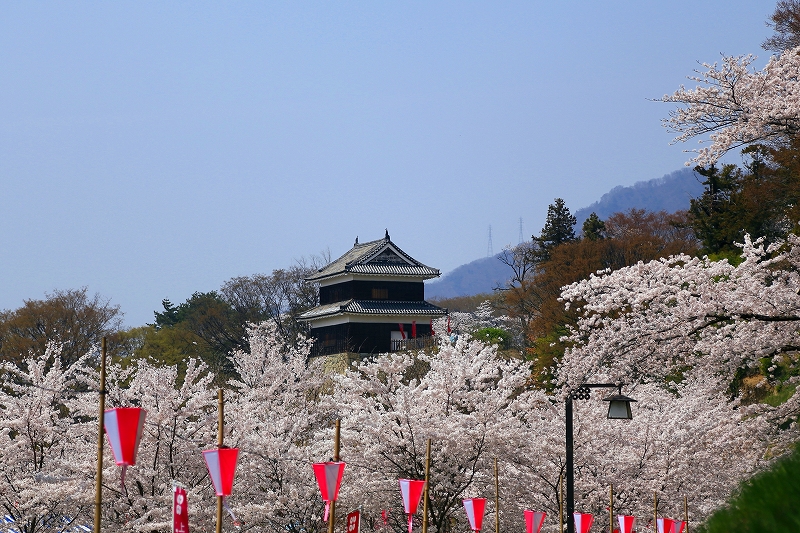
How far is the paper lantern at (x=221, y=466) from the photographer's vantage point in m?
9.97

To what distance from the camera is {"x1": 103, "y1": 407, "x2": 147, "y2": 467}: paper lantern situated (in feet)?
29.4

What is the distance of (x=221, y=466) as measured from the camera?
1002 centimetres

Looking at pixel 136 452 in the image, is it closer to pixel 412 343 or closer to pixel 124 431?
pixel 124 431

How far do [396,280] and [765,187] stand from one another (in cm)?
2259

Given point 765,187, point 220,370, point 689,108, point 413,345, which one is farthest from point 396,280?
point 689,108

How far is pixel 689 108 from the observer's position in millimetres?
12383

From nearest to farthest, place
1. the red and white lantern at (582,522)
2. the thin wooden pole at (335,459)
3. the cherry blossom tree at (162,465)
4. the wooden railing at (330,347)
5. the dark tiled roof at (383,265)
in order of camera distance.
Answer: the thin wooden pole at (335,459)
the red and white lantern at (582,522)
the cherry blossom tree at (162,465)
the wooden railing at (330,347)
the dark tiled roof at (383,265)

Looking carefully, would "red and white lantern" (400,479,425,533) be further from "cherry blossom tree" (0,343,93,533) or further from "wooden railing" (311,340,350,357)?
"wooden railing" (311,340,350,357)

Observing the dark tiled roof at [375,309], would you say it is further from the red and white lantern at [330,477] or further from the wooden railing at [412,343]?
the red and white lantern at [330,477]

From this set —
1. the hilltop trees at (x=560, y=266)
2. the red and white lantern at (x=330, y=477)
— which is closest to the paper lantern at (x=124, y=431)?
the red and white lantern at (x=330, y=477)

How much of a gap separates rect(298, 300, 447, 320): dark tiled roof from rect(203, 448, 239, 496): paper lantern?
3654 centimetres

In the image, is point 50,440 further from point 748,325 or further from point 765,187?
point 765,187

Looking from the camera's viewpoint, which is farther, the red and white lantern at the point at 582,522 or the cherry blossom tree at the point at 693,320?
the red and white lantern at the point at 582,522

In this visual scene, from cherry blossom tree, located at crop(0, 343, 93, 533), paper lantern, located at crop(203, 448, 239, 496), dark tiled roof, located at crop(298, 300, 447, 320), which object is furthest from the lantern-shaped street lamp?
dark tiled roof, located at crop(298, 300, 447, 320)
